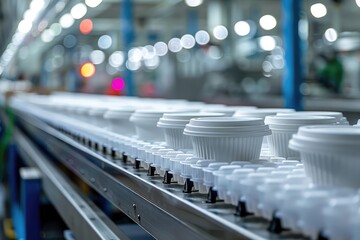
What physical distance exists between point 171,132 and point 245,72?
29.3ft

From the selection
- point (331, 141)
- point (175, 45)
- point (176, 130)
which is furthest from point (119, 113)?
point (175, 45)

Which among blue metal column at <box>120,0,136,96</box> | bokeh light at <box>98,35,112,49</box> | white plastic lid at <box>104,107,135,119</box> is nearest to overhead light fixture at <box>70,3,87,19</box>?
blue metal column at <box>120,0,136,96</box>

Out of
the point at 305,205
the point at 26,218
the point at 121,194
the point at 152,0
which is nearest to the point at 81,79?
the point at 152,0

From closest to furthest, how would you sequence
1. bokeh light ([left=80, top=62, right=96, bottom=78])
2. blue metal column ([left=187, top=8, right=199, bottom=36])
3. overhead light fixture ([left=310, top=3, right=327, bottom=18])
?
1. overhead light fixture ([left=310, top=3, right=327, bottom=18])
2. bokeh light ([left=80, top=62, right=96, bottom=78])
3. blue metal column ([left=187, top=8, right=199, bottom=36])

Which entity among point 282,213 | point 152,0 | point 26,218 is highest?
point 152,0

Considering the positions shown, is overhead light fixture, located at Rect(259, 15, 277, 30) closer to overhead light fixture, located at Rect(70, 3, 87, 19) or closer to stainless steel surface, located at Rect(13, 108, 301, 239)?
overhead light fixture, located at Rect(70, 3, 87, 19)

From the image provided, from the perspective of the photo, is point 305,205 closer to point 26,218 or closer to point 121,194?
point 121,194

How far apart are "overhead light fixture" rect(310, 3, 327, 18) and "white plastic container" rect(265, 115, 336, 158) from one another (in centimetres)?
619

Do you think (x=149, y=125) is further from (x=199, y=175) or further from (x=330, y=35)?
(x=330, y=35)

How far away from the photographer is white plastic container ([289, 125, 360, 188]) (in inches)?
32.1

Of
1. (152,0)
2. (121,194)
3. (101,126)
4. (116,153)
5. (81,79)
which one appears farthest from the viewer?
(81,79)

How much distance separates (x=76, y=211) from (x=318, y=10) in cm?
580

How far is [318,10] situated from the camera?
719 centimetres

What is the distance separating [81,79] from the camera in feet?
45.3
